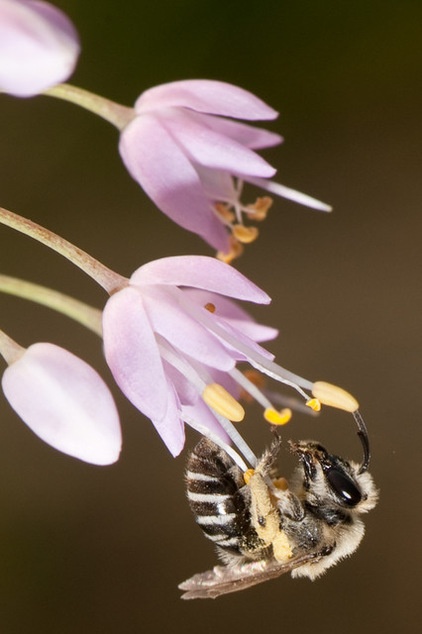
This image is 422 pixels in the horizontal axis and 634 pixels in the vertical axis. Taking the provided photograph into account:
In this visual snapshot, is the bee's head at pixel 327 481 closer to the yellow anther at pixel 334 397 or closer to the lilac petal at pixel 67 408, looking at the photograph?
the yellow anther at pixel 334 397

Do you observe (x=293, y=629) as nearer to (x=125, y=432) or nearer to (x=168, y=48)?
(x=125, y=432)

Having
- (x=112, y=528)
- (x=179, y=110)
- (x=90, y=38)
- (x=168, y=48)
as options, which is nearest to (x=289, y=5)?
(x=168, y=48)

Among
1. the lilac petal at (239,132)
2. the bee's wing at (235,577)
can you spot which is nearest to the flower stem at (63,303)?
the lilac petal at (239,132)

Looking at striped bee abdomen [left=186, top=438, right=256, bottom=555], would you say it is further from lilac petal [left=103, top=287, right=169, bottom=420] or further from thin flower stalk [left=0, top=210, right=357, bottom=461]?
lilac petal [left=103, top=287, right=169, bottom=420]

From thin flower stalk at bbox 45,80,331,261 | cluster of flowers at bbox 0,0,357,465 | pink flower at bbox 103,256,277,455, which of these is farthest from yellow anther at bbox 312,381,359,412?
thin flower stalk at bbox 45,80,331,261

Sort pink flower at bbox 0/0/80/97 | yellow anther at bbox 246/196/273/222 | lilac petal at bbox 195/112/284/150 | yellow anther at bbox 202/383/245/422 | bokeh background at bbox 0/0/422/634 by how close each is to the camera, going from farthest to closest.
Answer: bokeh background at bbox 0/0/422/634 → yellow anther at bbox 246/196/273/222 → lilac petal at bbox 195/112/284/150 → yellow anther at bbox 202/383/245/422 → pink flower at bbox 0/0/80/97

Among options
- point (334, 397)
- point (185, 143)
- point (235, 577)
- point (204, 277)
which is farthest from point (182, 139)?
point (235, 577)
